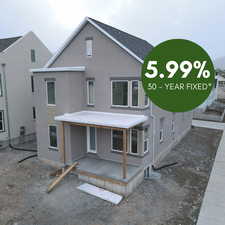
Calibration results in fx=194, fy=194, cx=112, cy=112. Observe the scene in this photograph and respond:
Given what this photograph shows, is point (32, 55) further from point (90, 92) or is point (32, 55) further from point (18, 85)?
point (90, 92)

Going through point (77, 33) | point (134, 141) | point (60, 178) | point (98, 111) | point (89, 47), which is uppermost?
point (77, 33)

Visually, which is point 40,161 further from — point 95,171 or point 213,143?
point 213,143

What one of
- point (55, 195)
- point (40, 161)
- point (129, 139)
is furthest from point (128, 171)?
point (40, 161)

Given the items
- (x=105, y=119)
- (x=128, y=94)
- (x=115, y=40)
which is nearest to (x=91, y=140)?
(x=105, y=119)

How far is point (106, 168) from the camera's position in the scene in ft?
32.5

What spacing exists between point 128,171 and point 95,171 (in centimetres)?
163

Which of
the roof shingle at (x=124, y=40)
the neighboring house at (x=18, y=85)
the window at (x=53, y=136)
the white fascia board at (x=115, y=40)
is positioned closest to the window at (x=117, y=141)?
the window at (x=53, y=136)

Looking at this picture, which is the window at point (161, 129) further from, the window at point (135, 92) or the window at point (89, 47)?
the window at point (89, 47)

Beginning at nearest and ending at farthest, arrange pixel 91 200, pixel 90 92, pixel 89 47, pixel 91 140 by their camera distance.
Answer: pixel 91 200
pixel 89 47
pixel 90 92
pixel 91 140

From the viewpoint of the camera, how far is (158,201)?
26.9ft

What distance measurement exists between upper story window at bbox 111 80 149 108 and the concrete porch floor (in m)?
3.17

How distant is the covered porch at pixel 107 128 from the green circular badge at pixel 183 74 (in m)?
2.72

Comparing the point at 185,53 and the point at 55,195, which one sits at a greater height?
the point at 185,53

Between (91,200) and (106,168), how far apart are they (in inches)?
77.6
